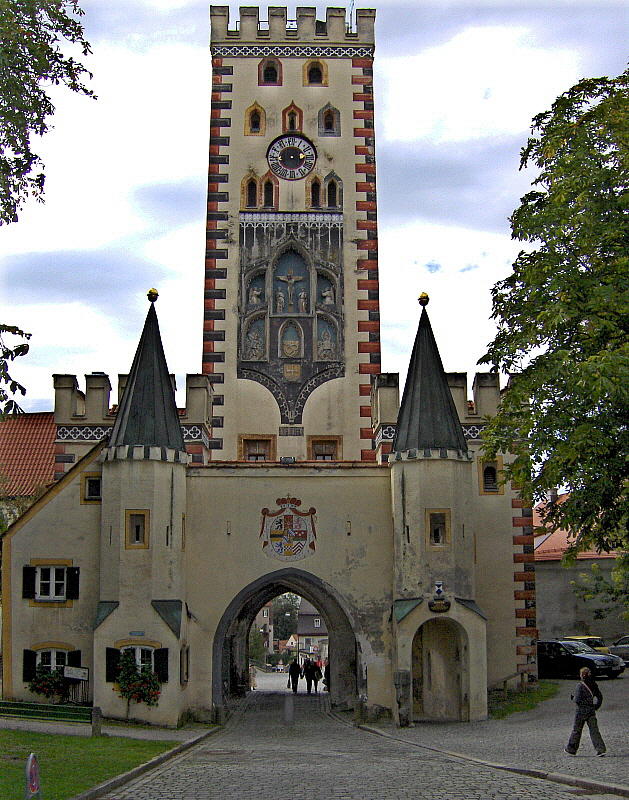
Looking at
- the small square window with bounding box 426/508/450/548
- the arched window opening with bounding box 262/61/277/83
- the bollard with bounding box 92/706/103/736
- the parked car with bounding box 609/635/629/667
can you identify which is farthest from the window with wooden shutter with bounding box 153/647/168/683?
the parked car with bounding box 609/635/629/667

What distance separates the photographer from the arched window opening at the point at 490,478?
104 feet

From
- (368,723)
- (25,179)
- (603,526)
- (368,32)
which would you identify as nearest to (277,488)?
(368,723)

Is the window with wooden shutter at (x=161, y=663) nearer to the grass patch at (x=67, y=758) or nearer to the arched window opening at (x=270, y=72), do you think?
the grass patch at (x=67, y=758)

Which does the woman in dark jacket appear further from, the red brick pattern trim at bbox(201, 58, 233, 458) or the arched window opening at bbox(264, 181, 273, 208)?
the arched window opening at bbox(264, 181, 273, 208)

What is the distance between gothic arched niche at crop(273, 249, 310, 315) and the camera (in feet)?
111

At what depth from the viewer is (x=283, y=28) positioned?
1428 inches

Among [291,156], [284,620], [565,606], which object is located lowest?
[284,620]

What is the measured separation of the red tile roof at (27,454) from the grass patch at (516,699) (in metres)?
19.4

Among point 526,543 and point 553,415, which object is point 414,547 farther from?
point 553,415

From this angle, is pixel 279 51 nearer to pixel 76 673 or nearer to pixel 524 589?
pixel 524 589

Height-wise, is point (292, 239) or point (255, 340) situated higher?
point (292, 239)

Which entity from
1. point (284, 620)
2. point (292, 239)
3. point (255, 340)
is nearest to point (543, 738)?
point (255, 340)

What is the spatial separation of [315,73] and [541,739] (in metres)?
23.6

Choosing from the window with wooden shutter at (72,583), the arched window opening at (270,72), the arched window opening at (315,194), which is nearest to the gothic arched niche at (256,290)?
the arched window opening at (315,194)
